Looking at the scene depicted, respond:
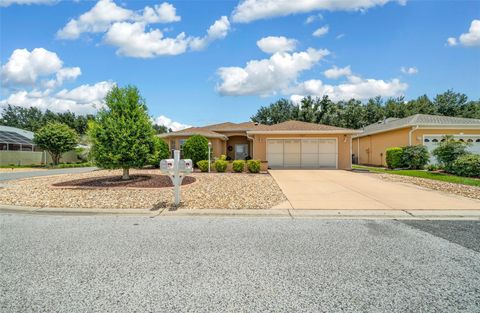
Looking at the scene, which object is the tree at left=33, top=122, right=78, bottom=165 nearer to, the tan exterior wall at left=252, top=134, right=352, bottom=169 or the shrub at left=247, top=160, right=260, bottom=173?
the tan exterior wall at left=252, top=134, right=352, bottom=169

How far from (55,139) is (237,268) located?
25.9 m

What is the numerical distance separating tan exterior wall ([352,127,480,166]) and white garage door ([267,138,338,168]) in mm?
5173

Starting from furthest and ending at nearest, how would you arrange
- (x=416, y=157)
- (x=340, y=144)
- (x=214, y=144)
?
(x=214, y=144)
(x=340, y=144)
(x=416, y=157)

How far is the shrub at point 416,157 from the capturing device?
643 inches

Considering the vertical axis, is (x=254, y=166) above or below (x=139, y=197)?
above

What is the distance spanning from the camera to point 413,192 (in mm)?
9094

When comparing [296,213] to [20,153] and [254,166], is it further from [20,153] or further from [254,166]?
[20,153]

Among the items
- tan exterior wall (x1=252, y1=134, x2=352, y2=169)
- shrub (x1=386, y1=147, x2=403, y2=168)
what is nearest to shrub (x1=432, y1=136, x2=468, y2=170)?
shrub (x1=386, y1=147, x2=403, y2=168)

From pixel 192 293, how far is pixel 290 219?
3590 millimetres

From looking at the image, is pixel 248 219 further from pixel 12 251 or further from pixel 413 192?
pixel 413 192

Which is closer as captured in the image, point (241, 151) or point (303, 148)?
point (303, 148)

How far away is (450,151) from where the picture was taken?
1412 cm

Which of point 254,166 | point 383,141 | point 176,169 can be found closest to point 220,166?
point 254,166

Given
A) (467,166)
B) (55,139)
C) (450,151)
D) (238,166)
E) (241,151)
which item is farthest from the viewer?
(241,151)
